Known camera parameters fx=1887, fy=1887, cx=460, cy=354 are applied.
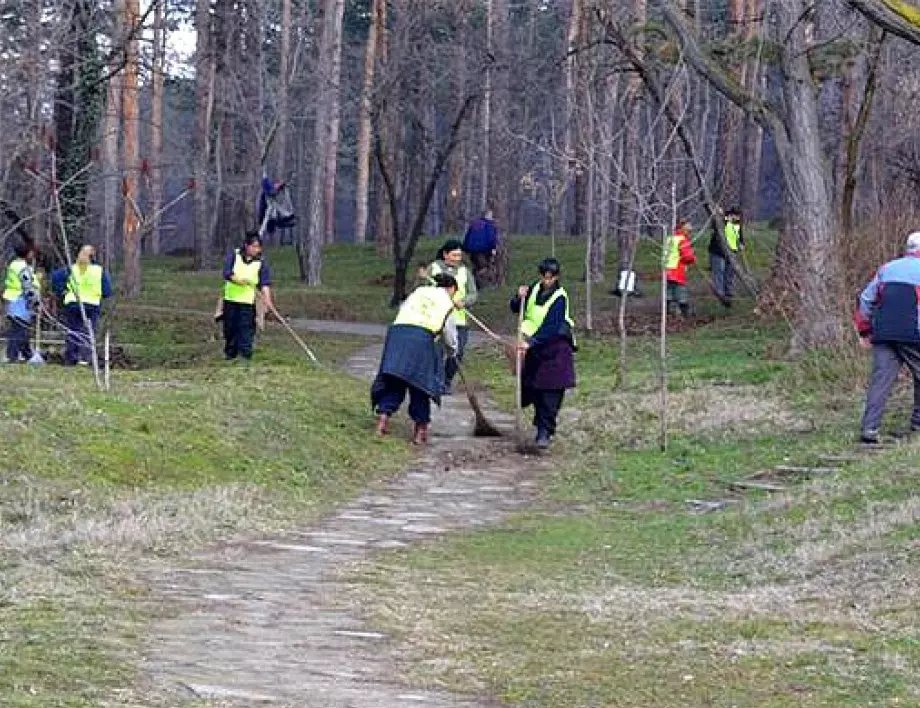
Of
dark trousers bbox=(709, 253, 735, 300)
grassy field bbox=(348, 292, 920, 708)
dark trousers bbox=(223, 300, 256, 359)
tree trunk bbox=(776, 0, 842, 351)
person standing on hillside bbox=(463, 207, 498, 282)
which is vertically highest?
tree trunk bbox=(776, 0, 842, 351)

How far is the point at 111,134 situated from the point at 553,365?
19636 millimetres

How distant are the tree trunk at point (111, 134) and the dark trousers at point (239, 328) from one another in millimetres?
2312

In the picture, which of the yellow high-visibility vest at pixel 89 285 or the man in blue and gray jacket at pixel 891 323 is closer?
the man in blue and gray jacket at pixel 891 323

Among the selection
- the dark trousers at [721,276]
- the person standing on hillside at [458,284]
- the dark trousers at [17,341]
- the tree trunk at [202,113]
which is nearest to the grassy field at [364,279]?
the dark trousers at [721,276]

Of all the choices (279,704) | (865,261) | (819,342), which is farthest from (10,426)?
(865,261)

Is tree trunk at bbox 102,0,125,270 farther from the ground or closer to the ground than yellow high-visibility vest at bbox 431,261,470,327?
farther from the ground

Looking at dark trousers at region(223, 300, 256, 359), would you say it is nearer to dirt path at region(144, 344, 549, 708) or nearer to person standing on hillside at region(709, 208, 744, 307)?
dirt path at region(144, 344, 549, 708)

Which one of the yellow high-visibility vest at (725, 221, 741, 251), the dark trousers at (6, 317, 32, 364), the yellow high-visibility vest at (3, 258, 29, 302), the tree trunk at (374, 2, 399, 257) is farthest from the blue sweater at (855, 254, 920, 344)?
the tree trunk at (374, 2, 399, 257)

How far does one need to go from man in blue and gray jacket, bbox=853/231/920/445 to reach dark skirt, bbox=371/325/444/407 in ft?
13.0

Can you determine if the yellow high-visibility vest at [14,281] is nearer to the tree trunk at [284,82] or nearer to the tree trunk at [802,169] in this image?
the tree trunk at [802,169]

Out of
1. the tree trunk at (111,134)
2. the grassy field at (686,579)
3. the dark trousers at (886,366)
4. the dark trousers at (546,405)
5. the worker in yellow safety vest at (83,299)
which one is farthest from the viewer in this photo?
the tree trunk at (111,134)

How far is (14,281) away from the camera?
2395 cm

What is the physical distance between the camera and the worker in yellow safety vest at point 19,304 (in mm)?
23609

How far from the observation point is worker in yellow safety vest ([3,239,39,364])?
2361 cm
